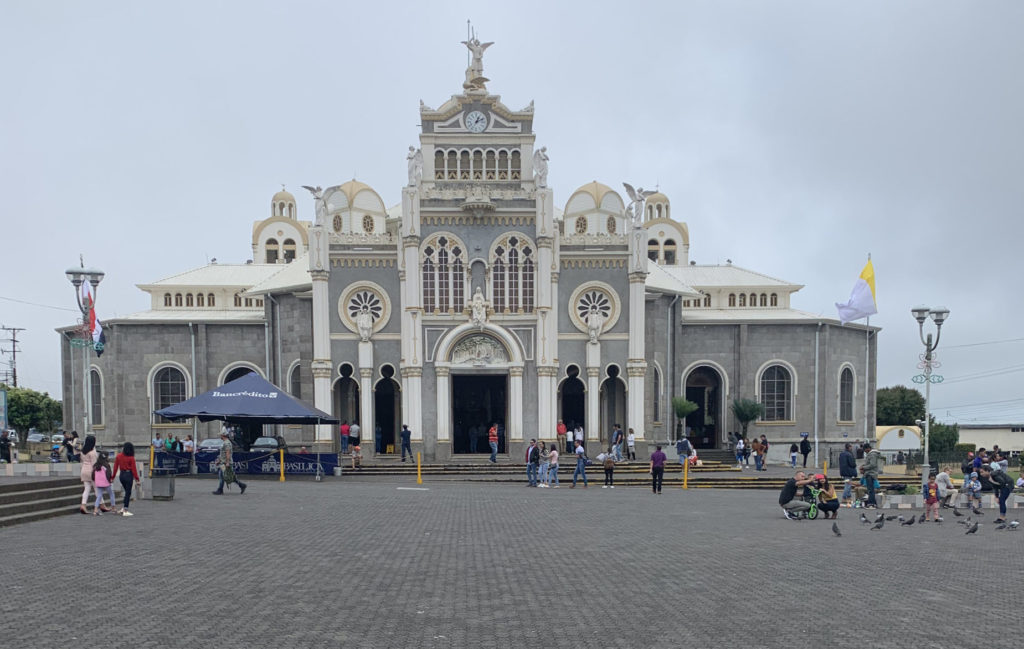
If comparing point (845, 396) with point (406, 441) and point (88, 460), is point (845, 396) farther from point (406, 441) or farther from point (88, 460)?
point (88, 460)

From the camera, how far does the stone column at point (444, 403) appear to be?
39938mm

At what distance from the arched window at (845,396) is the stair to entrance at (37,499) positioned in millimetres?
37715

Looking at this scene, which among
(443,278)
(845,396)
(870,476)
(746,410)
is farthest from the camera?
(845,396)

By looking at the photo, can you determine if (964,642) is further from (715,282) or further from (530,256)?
(715,282)

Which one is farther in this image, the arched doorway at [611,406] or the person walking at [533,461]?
the arched doorway at [611,406]

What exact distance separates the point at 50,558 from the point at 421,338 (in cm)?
2686

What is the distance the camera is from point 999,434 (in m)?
96.4

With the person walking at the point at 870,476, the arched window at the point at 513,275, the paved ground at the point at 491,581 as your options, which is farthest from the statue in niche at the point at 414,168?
the person walking at the point at 870,476

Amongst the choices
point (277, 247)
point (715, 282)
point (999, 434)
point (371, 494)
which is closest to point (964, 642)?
point (371, 494)

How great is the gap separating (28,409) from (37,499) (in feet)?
177

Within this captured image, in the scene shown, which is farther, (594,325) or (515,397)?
(594,325)

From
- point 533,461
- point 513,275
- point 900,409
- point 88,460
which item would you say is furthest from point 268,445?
point 900,409

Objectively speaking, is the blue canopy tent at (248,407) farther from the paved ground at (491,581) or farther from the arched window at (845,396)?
the arched window at (845,396)

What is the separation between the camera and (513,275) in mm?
40719
